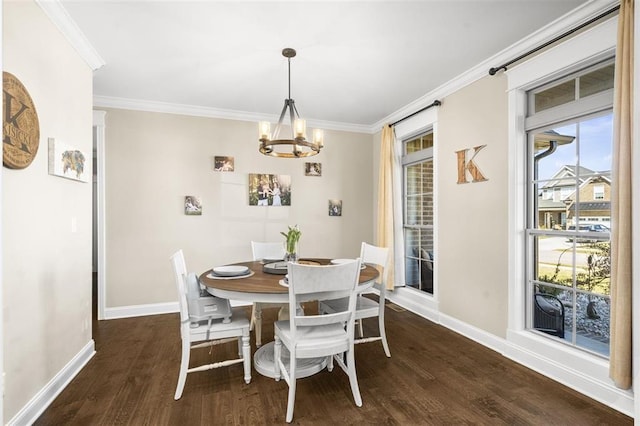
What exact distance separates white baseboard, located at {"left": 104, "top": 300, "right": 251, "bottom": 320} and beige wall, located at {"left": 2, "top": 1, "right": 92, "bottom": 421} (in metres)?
1.17

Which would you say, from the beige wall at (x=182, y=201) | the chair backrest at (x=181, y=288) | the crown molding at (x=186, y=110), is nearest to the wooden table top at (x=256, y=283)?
the chair backrest at (x=181, y=288)

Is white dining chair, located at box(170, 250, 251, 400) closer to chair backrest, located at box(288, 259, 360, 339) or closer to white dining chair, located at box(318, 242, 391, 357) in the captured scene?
chair backrest, located at box(288, 259, 360, 339)

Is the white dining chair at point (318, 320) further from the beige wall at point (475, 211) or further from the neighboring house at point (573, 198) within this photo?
the neighboring house at point (573, 198)

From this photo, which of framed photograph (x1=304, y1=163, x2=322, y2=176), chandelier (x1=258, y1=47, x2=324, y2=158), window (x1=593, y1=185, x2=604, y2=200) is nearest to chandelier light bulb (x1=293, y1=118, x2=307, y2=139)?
chandelier (x1=258, y1=47, x2=324, y2=158)

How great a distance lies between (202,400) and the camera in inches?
87.4

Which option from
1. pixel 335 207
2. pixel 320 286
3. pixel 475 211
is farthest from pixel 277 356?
pixel 335 207

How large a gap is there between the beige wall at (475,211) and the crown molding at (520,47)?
0.27 feet

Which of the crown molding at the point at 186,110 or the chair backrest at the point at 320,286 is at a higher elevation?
the crown molding at the point at 186,110

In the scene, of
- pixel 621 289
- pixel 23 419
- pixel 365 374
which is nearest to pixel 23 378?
pixel 23 419

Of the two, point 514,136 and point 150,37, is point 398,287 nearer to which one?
point 514,136

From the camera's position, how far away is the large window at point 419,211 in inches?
163

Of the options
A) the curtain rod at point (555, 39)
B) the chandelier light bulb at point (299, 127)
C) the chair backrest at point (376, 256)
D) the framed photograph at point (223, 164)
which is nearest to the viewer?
the curtain rod at point (555, 39)

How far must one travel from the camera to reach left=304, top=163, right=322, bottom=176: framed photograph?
4.75 meters

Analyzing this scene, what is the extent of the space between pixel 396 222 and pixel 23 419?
3934 millimetres
